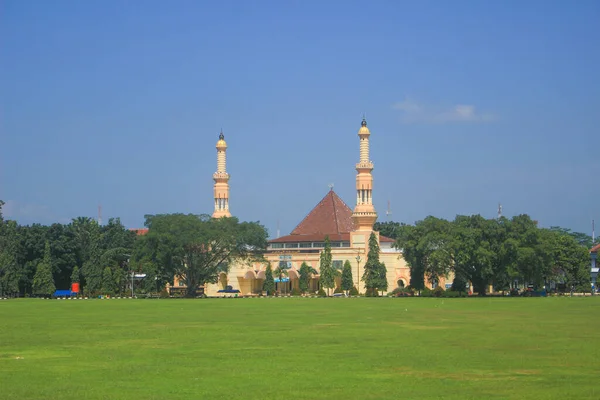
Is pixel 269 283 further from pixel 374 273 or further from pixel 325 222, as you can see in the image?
pixel 325 222

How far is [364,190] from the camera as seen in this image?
115812 millimetres

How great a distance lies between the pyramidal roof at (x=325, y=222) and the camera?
12512 cm

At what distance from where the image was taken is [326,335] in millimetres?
36094

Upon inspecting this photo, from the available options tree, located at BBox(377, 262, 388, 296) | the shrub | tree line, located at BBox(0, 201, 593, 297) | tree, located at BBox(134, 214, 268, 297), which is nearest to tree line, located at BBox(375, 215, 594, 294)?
tree line, located at BBox(0, 201, 593, 297)

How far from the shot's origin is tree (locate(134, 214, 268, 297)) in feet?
316

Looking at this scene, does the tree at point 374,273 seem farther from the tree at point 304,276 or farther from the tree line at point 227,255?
the tree at point 304,276

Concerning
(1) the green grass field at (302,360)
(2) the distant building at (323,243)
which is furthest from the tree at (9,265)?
(1) the green grass field at (302,360)

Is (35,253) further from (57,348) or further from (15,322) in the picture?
(57,348)

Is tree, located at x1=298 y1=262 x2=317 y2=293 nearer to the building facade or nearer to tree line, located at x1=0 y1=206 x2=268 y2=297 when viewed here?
the building facade

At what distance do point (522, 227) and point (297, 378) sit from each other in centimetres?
6956

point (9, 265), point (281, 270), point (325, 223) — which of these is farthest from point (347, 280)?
point (9, 265)

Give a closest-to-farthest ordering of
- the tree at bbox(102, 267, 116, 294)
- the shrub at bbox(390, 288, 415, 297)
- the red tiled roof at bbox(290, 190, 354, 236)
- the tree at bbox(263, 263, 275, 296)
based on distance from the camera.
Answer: the shrub at bbox(390, 288, 415, 297) → the tree at bbox(102, 267, 116, 294) → the tree at bbox(263, 263, 275, 296) → the red tiled roof at bbox(290, 190, 354, 236)

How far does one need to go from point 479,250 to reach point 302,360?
2472 inches

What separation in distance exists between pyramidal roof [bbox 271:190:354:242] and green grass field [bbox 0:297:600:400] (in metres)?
80.4
